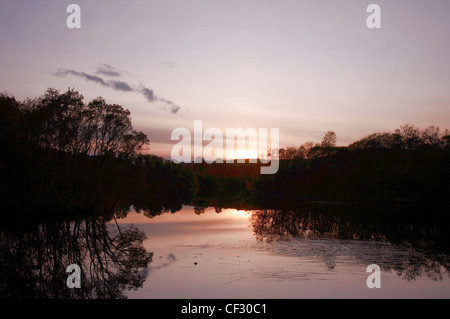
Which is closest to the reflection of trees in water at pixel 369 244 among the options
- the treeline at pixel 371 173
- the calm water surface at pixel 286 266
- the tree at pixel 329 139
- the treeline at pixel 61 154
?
the calm water surface at pixel 286 266

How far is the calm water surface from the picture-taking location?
17.9 meters

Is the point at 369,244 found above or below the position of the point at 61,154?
below

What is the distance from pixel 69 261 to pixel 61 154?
46.3 metres

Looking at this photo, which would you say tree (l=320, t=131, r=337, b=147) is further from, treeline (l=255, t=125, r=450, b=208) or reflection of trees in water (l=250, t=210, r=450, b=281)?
reflection of trees in water (l=250, t=210, r=450, b=281)

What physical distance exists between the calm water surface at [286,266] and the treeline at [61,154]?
70.8 ft

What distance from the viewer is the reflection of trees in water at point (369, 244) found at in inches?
946

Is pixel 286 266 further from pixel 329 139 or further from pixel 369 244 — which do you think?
pixel 329 139

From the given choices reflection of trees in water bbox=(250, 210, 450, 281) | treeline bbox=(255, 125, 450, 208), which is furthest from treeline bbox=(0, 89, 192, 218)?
treeline bbox=(255, 125, 450, 208)

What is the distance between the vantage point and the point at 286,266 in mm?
22797

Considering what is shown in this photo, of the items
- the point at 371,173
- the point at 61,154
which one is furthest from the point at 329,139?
the point at 61,154

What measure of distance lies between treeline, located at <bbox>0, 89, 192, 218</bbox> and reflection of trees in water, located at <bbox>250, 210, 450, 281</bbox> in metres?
29.3

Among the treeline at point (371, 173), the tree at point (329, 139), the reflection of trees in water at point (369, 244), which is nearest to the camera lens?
the reflection of trees in water at point (369, 244)

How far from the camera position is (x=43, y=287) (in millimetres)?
17578

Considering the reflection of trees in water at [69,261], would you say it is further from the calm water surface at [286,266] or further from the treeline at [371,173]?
the treeline at [371,173]
